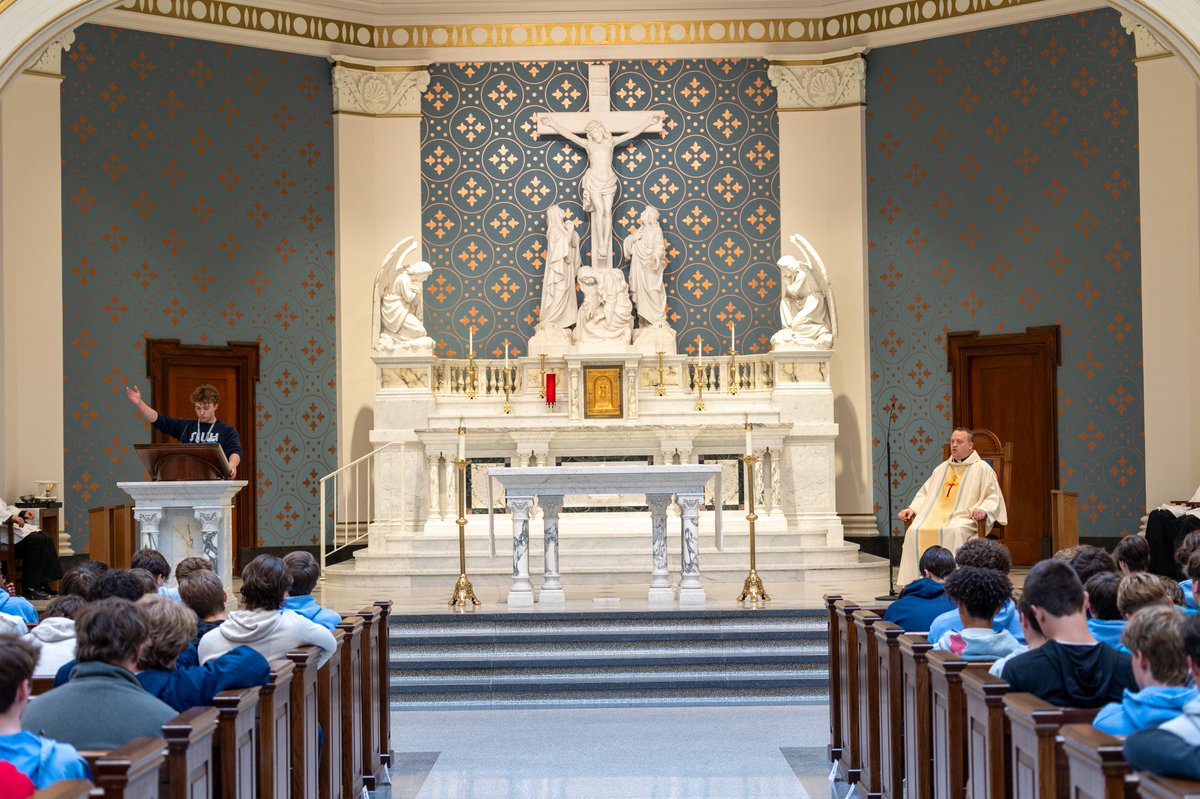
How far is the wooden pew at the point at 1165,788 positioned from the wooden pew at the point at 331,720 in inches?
125

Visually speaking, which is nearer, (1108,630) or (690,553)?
(1108,630)

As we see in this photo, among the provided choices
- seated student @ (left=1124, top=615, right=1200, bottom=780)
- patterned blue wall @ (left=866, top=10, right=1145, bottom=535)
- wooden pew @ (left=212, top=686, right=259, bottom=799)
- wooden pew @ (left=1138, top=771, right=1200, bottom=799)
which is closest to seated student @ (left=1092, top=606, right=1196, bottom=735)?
seated student @ (left=1124, top=615, right=1200, bottom=780)

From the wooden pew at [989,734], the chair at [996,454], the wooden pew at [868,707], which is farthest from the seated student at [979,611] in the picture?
the chair at [996,454]

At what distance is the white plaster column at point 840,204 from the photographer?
45.4 feet

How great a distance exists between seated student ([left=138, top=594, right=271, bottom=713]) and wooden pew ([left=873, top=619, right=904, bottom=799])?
2326mm

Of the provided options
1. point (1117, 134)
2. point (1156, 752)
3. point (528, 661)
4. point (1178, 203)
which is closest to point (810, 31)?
point (1117, 134)

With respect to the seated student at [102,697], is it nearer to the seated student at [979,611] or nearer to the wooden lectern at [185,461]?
the seated student at [979,611]

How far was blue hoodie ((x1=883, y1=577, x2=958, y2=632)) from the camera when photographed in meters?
5.66

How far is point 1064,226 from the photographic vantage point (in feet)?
43.2

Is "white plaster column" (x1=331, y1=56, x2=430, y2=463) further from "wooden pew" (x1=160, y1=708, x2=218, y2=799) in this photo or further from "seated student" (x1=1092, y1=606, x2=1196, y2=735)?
"seated student" (x1=1092, y1=606, x2=1196, y2=735)

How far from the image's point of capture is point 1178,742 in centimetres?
279

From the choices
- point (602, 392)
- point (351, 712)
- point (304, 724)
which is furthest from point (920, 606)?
point (602, 392)

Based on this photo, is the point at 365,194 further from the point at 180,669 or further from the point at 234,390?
the point at 180,669

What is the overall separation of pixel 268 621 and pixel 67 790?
210 cm
